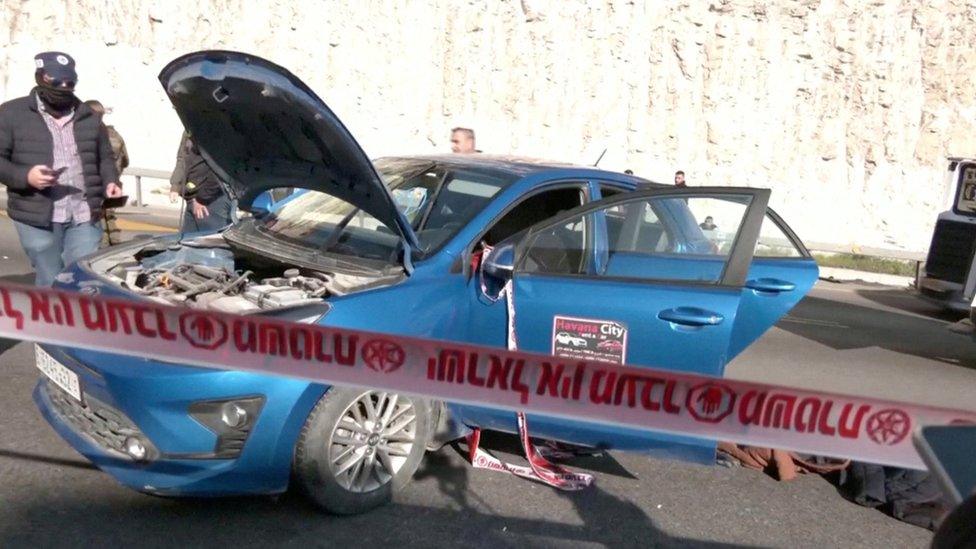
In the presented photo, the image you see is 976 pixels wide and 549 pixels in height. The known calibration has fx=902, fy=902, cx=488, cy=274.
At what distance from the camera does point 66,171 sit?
212 inches

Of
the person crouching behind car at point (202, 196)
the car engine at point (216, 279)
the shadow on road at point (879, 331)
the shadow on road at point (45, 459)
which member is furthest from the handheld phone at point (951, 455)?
the shadow on road at point (879, 331)

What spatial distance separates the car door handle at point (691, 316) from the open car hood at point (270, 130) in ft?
3.90

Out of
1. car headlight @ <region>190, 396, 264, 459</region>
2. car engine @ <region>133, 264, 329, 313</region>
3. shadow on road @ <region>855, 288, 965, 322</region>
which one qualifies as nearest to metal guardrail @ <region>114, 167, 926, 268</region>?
shadow on road @ <region>855, 288, 965, 322</region>

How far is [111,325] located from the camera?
316 cm

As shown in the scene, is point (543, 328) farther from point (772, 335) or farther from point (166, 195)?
point (166, 195)

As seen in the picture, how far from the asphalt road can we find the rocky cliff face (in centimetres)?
2094

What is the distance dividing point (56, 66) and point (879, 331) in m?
8.94

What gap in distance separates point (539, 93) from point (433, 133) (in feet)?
10.6

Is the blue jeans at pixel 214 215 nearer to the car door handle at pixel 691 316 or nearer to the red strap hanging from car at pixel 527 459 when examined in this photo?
the red strap hanging from car at pixel 527 459

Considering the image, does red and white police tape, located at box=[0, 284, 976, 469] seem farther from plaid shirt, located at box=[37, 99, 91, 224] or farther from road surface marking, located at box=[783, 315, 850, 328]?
road surface marking, located at box=[783, 315, 850, 328]

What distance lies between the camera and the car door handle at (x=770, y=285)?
468cm

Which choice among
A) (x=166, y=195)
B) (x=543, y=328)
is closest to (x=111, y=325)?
(x=543, y=328)

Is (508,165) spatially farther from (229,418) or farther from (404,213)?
(229,418)

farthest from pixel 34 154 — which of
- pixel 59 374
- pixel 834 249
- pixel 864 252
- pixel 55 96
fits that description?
pixel 864 252
